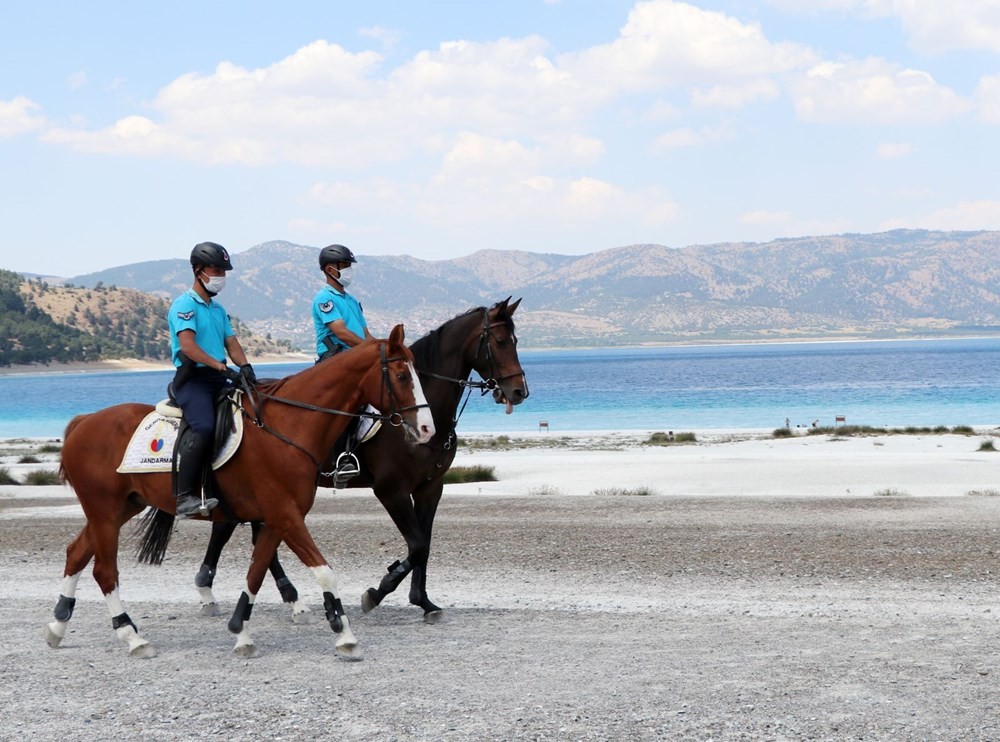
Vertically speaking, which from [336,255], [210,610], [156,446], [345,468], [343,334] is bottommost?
[210,610]

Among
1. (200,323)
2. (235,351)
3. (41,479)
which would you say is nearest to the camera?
(200,323)

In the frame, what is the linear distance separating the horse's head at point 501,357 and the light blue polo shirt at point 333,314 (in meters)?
1.10

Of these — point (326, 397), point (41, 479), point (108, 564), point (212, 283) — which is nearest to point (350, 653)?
point (326, 397)

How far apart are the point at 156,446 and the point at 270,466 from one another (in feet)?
3.07

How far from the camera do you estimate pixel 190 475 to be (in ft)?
26.0

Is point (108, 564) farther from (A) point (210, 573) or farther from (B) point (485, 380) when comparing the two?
(B) point (485, 380)

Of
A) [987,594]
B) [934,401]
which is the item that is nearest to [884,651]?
[987,594]

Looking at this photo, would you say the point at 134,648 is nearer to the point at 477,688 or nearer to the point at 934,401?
the point at 477,688

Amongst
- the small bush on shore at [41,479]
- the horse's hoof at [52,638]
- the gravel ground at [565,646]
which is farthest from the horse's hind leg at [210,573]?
the small bush on shore at [41,479]

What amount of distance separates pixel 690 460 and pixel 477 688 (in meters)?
24.8

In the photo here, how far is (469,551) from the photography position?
13133mm

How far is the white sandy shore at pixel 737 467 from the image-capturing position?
22.8 m

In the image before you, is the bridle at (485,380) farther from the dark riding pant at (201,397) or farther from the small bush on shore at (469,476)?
the small bush on shore at (469,476)


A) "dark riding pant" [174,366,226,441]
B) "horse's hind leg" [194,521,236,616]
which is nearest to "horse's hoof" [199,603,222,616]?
"horse's hind leg" [194,521,236,616]
